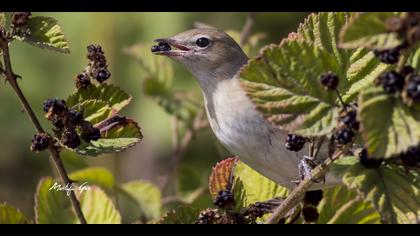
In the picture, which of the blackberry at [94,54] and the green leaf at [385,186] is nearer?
the green leaf at [385,186]

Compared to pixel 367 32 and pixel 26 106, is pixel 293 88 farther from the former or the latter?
pixel 26 106

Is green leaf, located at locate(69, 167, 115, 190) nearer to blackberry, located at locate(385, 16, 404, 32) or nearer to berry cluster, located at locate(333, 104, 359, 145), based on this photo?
berry cluster, located at locate(333, 104, 359, 145)

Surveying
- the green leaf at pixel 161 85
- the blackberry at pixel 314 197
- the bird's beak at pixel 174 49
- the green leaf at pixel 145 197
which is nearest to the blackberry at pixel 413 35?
the blackberry at pixel 314 197

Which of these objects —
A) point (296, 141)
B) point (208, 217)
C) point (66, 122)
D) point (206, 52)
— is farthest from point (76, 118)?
point (206, 52)

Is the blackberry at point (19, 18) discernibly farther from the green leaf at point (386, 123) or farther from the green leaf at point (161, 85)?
the green leaf at point (161, 85)

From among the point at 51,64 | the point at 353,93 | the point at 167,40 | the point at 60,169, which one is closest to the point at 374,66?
the point at 353,93
